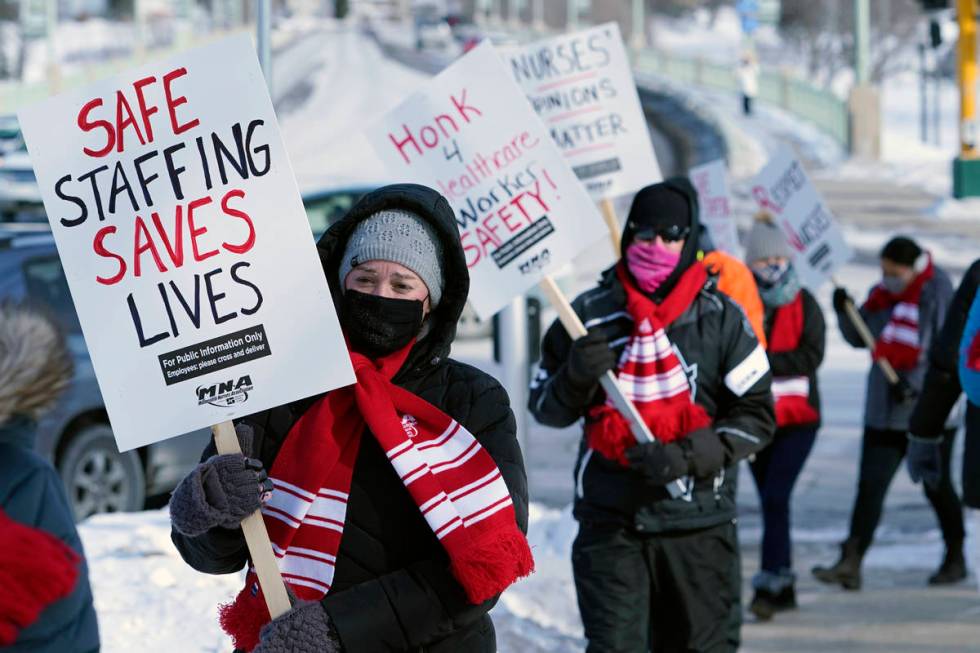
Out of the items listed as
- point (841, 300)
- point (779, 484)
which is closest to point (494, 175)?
point (779, 484)

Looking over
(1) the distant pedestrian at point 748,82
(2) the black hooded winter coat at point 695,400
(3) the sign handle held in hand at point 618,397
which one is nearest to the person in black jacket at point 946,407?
(2) the black hooded winter coat at point 695,400

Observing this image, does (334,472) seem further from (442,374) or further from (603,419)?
(603,419)

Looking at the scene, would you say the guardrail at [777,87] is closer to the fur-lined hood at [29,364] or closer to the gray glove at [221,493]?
the fur-lined hood at [29,364]

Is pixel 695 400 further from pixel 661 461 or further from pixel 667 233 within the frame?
pixel 667 233

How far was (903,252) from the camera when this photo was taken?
818cm

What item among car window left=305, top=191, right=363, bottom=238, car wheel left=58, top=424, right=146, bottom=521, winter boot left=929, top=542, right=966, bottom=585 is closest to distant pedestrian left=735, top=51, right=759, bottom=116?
car window left=305, top=191, right=363, bottom=238

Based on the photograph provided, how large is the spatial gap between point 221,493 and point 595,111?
4470 mm

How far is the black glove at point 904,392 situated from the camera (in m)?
8.11

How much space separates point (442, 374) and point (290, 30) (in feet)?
315

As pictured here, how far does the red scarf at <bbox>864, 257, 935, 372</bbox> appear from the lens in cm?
826

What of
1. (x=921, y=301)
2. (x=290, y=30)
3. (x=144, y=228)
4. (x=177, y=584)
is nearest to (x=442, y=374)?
(x=144, y=228)

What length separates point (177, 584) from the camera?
23.4ft

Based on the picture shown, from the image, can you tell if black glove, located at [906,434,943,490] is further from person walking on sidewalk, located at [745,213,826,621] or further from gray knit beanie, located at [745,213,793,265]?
gray knit beanie, located at [745,213,793,265]

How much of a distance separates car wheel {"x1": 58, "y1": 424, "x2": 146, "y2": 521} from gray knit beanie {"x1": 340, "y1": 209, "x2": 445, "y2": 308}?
19.2ft
